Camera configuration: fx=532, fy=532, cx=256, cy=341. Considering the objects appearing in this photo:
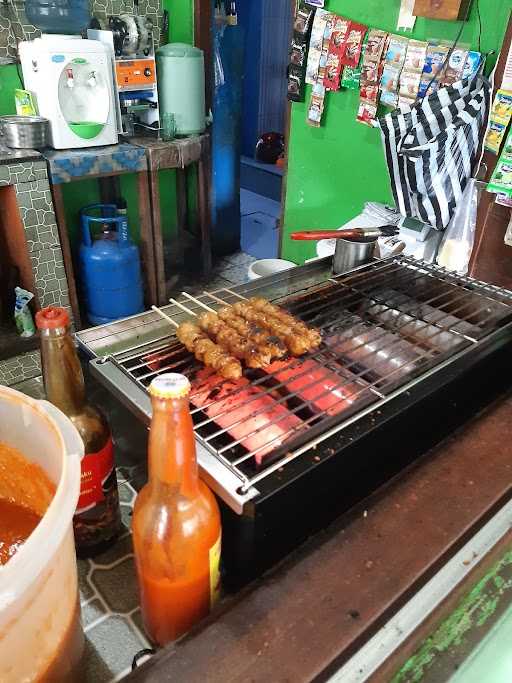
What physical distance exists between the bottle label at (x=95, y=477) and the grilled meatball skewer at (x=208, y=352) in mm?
312

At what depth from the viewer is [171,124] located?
4230 mm

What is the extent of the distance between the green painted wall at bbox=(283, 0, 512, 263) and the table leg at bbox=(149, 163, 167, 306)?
110cm

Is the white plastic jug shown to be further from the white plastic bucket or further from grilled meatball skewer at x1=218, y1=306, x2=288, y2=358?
the white plastic bucket

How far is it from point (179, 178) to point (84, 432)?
15.0ft

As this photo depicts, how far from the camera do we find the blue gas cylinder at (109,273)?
4.09 meters

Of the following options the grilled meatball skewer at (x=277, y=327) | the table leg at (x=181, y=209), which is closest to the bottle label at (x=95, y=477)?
the grilled meatball skewer at (x=277, y=327)

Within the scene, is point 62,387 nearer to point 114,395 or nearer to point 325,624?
point 114,395

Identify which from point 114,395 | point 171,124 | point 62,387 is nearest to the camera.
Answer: point 62,387

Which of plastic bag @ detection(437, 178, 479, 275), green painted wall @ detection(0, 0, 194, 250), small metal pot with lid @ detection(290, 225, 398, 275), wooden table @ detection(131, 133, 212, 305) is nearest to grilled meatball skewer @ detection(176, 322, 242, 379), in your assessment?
small metal pot with lid @ detection(290, 225, 398, 275)

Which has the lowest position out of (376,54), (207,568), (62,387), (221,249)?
(221,249)

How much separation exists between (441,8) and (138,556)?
10.9ft

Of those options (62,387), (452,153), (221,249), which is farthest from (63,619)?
(221,249)

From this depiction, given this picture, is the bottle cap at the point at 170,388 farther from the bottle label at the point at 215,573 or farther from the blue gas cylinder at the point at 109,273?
the blue gas cylinder at the point at 109,273

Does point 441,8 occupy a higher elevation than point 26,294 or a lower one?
higher
